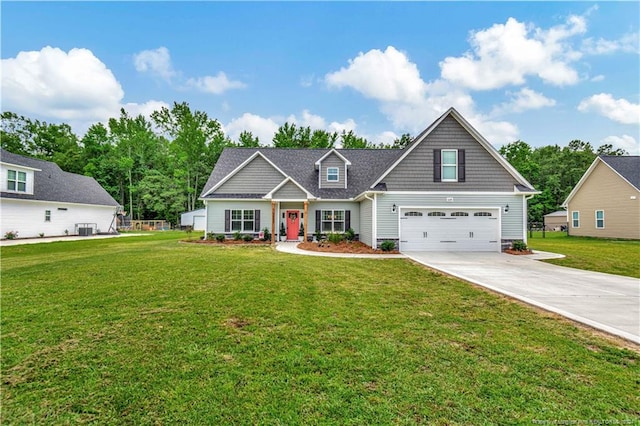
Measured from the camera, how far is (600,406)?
240 cm

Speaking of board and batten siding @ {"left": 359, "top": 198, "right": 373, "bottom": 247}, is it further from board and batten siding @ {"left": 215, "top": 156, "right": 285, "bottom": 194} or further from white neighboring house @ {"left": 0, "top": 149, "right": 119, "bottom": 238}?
white neighboring house @ {"left": 0, "top": 149, "right": 119, "bottom": 238}

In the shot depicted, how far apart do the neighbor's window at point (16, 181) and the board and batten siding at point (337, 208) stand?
65.5 feet

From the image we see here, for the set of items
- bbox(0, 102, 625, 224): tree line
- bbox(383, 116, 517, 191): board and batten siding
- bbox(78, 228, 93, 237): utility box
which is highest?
bbox(0, 102, 625, 224): tree line

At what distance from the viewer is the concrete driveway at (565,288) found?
4.54m

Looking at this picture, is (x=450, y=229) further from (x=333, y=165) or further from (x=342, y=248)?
(x=333, y=165)

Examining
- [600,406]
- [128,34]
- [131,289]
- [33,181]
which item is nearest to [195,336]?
[131,289]

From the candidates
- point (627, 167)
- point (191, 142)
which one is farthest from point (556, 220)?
point (191, 142)

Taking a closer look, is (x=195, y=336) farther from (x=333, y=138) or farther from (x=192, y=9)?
(x=333, y=138)

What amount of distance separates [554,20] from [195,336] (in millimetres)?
19709

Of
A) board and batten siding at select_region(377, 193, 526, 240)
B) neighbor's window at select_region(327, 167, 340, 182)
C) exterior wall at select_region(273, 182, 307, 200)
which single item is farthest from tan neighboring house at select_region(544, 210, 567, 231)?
exterior wall at select_region(273, 182, 307, 200)

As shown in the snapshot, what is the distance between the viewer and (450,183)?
13.8m

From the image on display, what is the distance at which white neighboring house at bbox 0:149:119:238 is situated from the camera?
18.4 m

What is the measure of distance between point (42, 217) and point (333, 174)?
21.1 metres

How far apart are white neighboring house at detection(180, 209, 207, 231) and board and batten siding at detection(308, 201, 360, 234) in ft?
72.1
